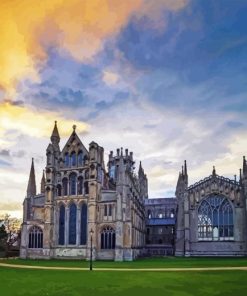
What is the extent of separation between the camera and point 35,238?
77312 millimetres

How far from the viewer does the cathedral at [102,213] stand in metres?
71.3

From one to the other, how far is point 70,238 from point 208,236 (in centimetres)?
2748

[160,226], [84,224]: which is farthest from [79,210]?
[160,226]

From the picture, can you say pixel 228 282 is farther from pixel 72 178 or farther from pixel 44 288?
pixel 72 178

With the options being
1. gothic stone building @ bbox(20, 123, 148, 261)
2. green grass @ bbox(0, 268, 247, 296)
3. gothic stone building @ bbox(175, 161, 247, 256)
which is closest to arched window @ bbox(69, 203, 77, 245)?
gothic stone building @ bbox(20, 123, 148, 261)

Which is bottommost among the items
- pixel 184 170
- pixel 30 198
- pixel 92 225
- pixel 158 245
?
pixel 158 245

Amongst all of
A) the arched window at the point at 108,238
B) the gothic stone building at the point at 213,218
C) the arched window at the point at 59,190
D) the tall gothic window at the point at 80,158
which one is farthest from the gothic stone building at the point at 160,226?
the tall gothic window at the point at 80,158

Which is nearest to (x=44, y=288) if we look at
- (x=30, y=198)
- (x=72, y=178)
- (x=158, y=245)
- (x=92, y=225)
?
(x=92, y=225)

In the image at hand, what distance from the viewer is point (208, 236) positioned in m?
75.5

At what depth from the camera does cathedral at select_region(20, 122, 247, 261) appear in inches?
2808

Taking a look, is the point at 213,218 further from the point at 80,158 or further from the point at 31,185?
the point at 31,185

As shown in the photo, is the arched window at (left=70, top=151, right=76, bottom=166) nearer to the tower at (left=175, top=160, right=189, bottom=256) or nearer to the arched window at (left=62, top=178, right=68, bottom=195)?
the arched window at (left=62, top=178, right=68, bottom=195)

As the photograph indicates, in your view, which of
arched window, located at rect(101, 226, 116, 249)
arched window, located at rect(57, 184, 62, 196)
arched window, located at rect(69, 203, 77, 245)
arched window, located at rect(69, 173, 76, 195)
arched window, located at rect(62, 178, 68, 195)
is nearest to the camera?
arched window, located at rect(101, 226, 116, 249)

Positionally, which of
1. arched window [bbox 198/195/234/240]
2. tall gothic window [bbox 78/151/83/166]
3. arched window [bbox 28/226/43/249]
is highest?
tall gothic window [bbox 78/151/83/166]
